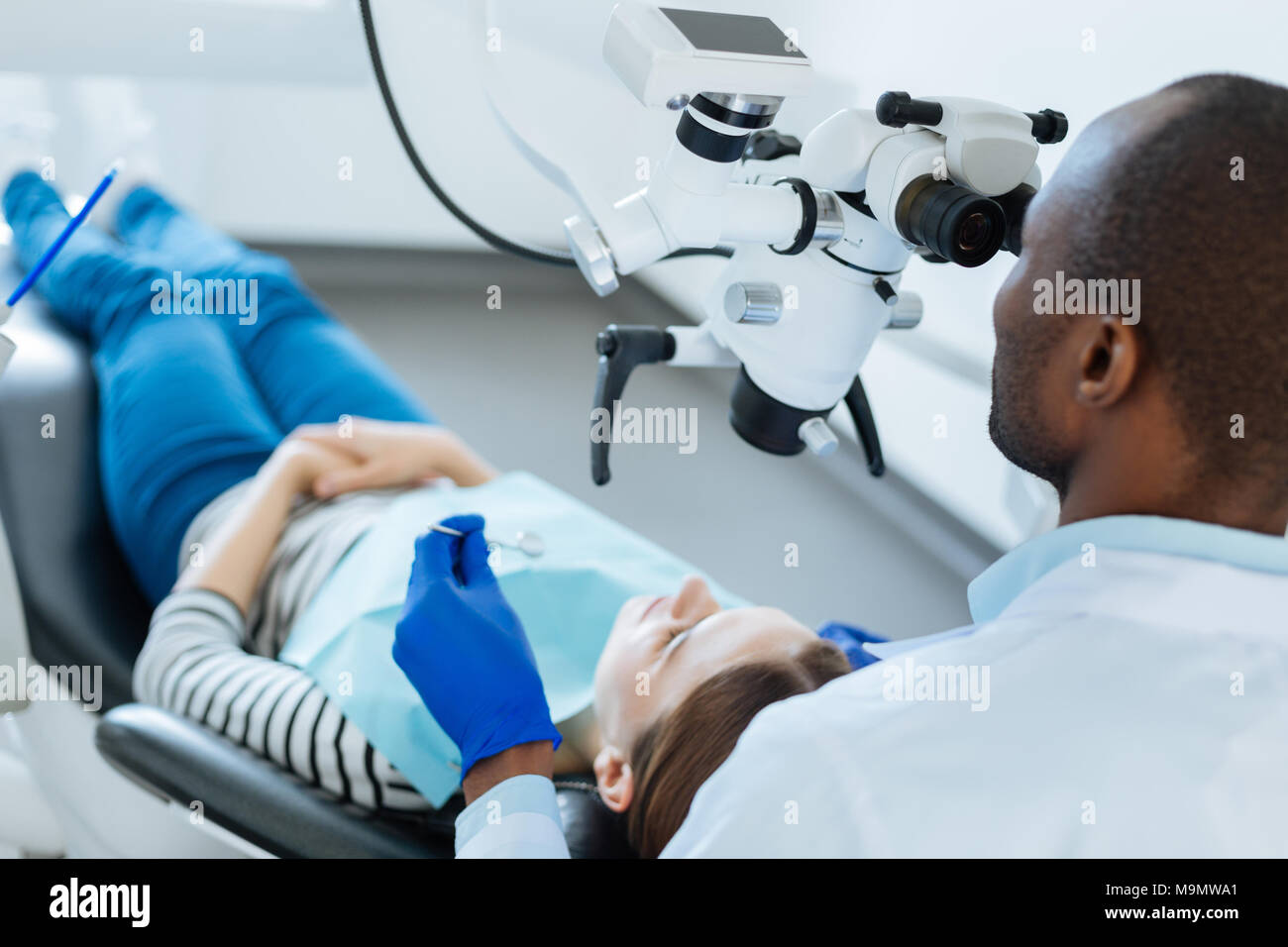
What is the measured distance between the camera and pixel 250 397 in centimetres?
173

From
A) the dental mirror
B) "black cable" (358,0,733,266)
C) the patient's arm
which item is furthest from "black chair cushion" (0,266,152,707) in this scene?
"black cable" (358,0,733,266)

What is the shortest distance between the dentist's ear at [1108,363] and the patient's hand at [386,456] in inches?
45.1

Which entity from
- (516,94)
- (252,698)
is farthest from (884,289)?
(252,698)

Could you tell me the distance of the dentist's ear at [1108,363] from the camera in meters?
0.58

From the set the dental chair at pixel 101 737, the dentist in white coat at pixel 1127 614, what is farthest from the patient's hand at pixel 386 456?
the dentist in white coat at pixel 1127 614

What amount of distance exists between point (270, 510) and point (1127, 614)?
3.77 feet

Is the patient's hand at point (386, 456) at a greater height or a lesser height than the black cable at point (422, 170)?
lesser

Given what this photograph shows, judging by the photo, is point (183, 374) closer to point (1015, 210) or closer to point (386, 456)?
point (386, 456)

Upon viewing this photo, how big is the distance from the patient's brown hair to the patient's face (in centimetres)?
3

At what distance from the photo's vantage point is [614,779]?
110 centimetres

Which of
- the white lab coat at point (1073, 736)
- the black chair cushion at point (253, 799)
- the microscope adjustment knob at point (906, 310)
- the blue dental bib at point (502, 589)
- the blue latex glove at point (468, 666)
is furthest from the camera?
the blue dental bib at point (502, 589)

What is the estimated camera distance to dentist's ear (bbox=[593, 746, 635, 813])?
41.7 inches

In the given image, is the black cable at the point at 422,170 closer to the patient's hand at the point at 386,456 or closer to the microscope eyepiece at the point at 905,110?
the microscope eyepiece at the point at 905,110

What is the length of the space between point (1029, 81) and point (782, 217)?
1.10 metres
